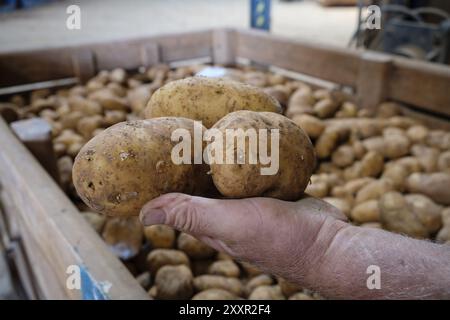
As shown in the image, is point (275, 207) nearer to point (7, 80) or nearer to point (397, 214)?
point (397, 214)

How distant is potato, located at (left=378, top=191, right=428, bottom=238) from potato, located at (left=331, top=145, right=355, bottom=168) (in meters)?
0.47

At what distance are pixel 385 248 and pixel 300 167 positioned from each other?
24 centimetres

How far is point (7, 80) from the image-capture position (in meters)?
3.20

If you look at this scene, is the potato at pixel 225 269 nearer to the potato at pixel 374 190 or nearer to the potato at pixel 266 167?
the potato at pixel 374 190

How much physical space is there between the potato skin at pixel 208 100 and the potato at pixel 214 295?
2.43ft

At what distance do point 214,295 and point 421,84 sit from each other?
1765mm

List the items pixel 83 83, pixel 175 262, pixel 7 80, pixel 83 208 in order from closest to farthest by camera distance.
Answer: pixel 175 262
pixel 83 208
pixel 7 80
pixel 83 83

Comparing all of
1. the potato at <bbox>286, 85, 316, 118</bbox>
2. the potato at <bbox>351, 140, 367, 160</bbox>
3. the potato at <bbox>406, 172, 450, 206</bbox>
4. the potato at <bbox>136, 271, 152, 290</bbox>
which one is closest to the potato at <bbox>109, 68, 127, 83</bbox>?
the potato at <bbox>286, 85, 316, 118</bbox>

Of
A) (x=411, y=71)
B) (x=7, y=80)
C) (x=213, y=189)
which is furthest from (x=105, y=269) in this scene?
(x=7, y=80)

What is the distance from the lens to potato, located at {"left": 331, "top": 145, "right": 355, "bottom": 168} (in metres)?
2.46

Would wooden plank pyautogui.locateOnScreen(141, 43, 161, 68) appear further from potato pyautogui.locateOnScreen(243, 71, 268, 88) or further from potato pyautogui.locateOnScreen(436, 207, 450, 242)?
potato pyautogui.locateOnScreen(436, 207, 450, 242)

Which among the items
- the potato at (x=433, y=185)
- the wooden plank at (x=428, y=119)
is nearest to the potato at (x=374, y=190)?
the potato at (x=433, y=185)

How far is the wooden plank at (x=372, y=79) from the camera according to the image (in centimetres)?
277

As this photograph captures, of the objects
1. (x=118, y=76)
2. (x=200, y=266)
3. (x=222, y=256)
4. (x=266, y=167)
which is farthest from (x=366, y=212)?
(x=118, y=76)
